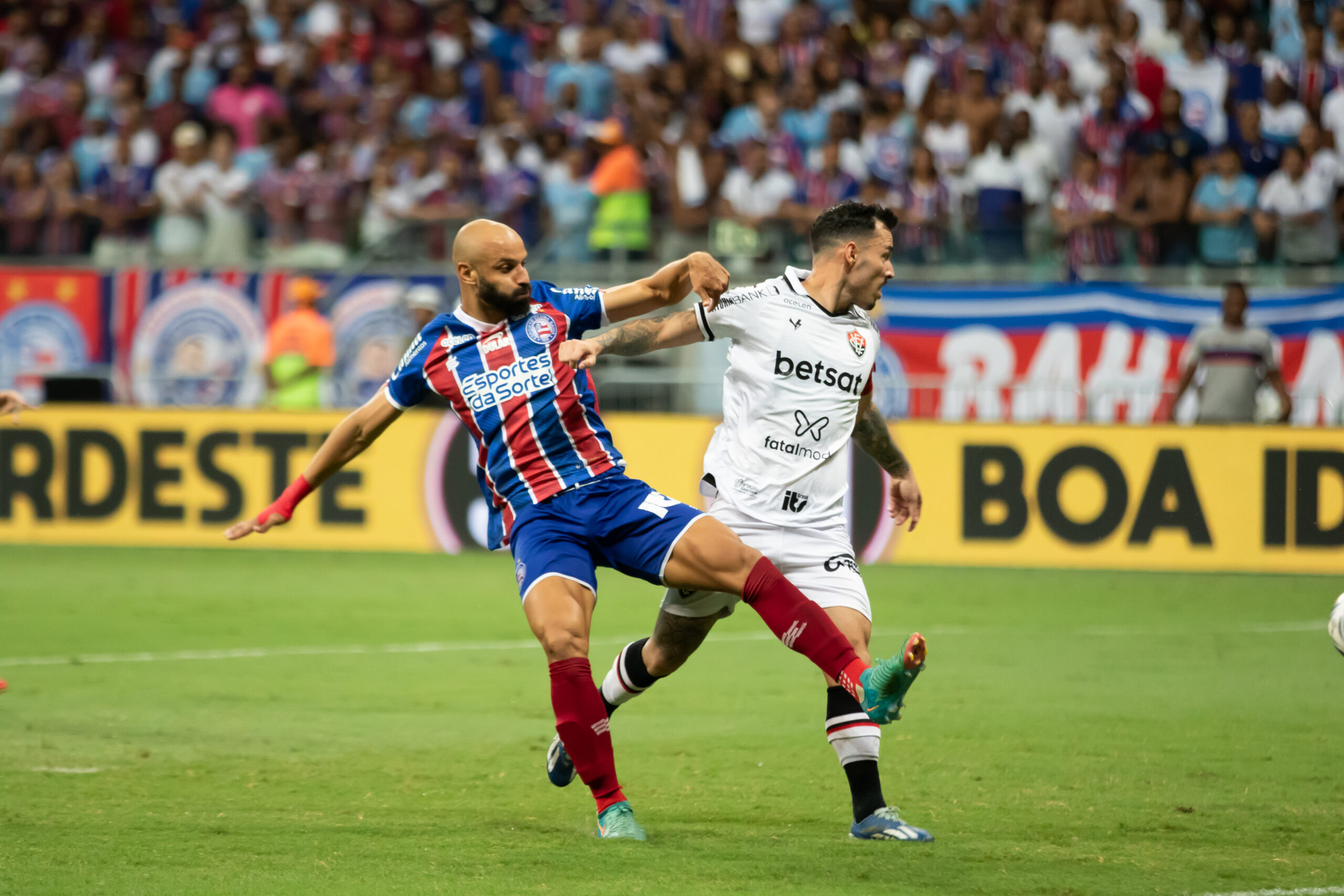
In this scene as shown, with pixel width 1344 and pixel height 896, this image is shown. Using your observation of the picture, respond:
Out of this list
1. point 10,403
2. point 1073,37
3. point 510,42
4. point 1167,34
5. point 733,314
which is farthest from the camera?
point 510,42

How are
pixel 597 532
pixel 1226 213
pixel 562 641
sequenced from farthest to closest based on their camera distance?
pixel 1226 213 < pixel 597 532 < pixel 562 641

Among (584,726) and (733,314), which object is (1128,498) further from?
(584,726)

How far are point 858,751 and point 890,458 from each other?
1316 millimetres

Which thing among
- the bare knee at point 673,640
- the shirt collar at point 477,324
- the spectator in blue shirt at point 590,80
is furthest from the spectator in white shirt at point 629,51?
the bare knee at point 673,640

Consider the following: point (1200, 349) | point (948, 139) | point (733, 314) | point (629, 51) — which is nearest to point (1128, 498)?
point (1200, 349)

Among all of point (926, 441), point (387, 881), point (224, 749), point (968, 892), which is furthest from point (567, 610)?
point (926, 441)

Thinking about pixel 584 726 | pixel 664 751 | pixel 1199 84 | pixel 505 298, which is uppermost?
pixel 1199 84

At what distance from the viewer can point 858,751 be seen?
6141 mm

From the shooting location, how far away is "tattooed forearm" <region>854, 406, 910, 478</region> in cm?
684

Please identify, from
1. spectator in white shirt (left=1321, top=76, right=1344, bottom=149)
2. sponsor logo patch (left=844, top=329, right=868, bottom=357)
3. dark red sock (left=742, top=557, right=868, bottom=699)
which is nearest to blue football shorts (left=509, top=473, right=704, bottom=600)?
dark red sock (left=742, top=557, right=868, bottom=699)

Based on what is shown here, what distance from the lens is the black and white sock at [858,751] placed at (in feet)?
20.1

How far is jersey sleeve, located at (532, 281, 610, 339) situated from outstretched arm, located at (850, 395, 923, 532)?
43.2 inches

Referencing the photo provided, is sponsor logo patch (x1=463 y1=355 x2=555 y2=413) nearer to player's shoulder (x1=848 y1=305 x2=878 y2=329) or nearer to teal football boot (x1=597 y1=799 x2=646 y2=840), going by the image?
player's shoulder (x1=848 y1=305 x2=878 y2=329)

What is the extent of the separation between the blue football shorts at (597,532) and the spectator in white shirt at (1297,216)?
12.0m
